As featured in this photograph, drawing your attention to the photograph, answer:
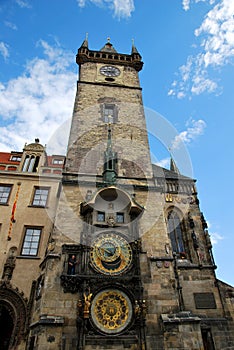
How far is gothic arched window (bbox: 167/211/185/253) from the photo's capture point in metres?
13.3

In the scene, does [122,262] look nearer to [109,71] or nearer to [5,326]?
[5,326]

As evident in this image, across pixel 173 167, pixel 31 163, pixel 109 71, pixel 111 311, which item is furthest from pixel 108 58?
pixel 111 311

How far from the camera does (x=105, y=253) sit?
9797 mm

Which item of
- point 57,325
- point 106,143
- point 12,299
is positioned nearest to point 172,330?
point 57,325

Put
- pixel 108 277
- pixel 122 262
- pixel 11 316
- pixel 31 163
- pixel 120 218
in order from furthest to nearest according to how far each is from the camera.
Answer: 1. pixel 31 163
2. pixel 120 218
3. pixel 11 316
4. pixel 122 262
5. pixel 108 277

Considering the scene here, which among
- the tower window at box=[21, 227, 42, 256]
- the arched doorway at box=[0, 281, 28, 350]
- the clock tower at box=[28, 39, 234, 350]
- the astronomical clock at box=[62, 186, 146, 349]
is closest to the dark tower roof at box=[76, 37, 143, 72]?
the clock tower at box=[28, 39, 234, 350]

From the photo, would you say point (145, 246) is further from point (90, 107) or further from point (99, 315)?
point (90, 107)

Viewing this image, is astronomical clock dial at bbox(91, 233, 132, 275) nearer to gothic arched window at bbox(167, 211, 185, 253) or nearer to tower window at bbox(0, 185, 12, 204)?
gothic arched window at bbox(167, 211, 185, 253)

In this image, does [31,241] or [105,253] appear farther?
[31,241]

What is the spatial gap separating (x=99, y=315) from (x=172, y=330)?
248cm

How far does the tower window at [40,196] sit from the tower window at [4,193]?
4.60 feet

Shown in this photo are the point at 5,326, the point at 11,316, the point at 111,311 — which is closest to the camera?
the point at 111,311

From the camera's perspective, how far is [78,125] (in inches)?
614

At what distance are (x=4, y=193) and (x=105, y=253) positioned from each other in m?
7.31
